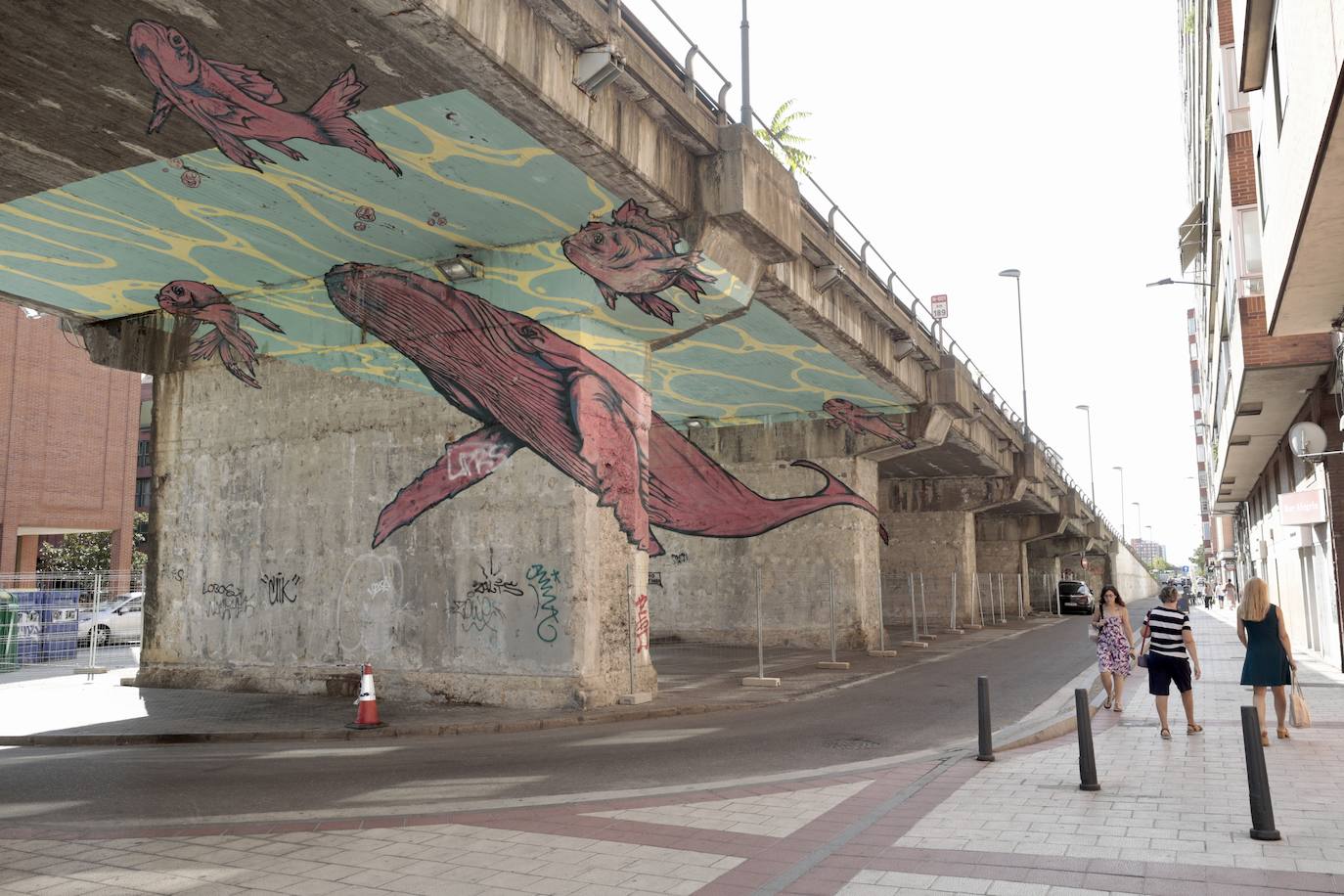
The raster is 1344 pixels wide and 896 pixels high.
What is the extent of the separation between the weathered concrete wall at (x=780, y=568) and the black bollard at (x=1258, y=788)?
62.6 feet

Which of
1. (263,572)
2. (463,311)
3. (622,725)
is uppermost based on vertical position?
(463,311)

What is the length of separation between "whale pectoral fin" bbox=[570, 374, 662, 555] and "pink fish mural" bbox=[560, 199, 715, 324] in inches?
55.9

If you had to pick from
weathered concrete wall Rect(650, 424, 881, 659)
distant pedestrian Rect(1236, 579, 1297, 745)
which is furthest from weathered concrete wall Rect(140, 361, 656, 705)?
weathered concrete wall Rect(650, 424, 881, 659)

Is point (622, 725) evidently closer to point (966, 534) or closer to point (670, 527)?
point (670, 527)

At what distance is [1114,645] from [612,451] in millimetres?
7470

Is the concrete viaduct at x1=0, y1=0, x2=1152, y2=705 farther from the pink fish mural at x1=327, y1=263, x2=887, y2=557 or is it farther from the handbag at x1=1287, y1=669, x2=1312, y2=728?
the handbag at x1=1287, y1=669, x2=1312, y2=728

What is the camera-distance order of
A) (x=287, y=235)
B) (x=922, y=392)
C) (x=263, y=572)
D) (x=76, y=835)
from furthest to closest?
(x=922, y=392) → (x=263, y=572) → (x=287, y=235) → (x=76, y=835)

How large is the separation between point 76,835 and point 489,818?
9.61 ft

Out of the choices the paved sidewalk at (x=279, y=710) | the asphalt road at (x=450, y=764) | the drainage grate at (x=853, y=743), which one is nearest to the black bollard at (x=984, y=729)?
the asphalt road at (x=450, y=764)

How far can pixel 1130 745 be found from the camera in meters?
9.91

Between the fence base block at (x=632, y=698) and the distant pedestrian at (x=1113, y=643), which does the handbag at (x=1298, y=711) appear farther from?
the fence base block at (x=632, y=698)

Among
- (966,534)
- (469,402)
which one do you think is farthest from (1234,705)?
(966,534)

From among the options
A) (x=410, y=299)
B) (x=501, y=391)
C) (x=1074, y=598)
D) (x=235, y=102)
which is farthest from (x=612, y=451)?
(x=1074, y=598)

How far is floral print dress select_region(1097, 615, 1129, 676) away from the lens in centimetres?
1248
